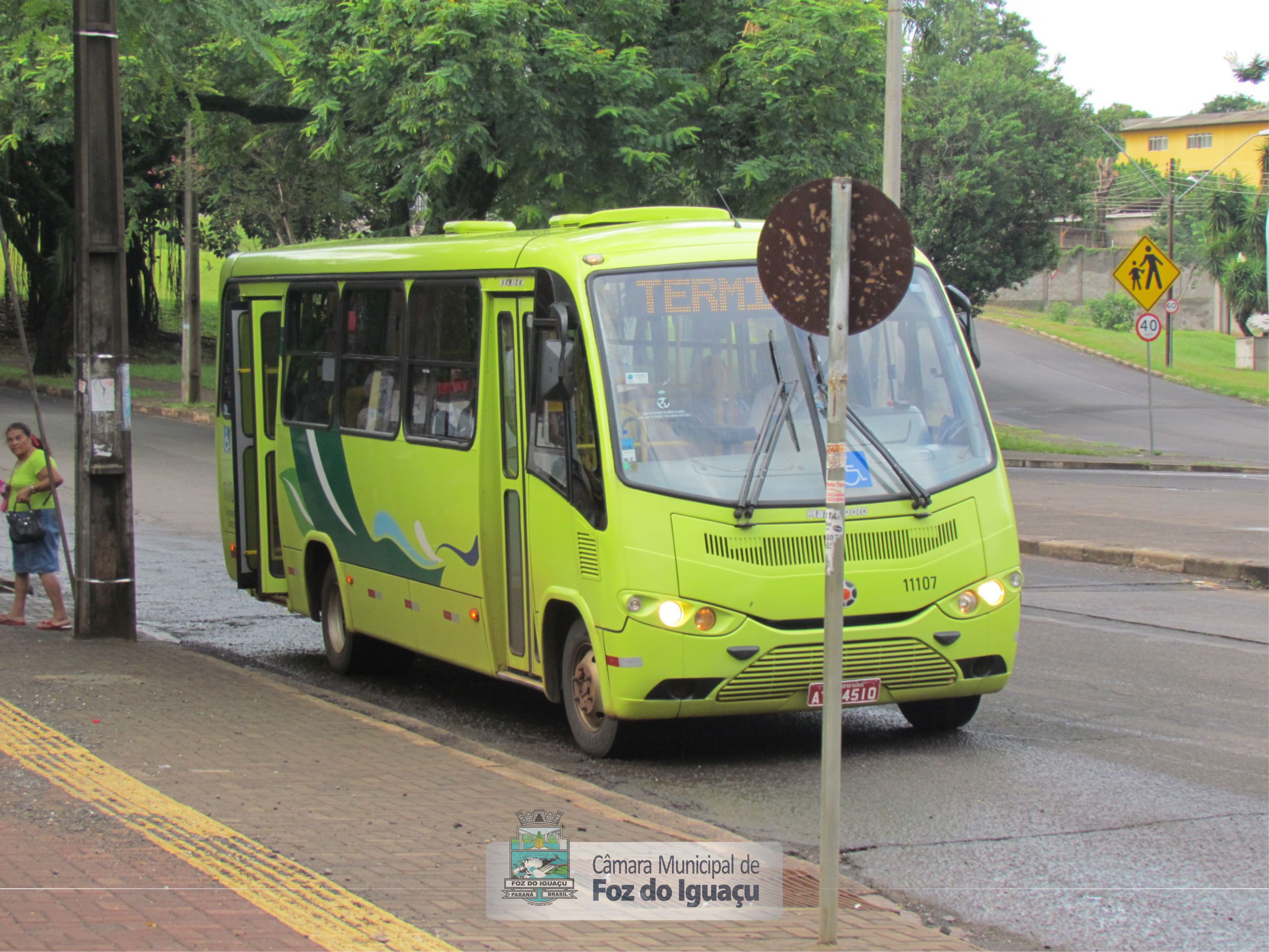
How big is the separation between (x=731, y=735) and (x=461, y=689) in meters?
2.42

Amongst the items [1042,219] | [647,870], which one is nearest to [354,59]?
[647,870]

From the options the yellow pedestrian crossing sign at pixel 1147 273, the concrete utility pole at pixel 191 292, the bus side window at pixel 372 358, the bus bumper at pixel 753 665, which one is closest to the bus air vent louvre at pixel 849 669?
the bus bumper at pixel 753 665

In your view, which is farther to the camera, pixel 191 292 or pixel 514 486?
pixel 191 292

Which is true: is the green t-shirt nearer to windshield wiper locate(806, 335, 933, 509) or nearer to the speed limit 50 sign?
windshield wiper locate(806, 335, 933, 509)

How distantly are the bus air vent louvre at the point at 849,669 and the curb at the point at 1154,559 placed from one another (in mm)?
7985

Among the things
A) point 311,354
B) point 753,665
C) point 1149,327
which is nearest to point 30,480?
point 311,354

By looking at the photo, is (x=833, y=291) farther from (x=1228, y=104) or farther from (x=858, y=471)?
(x=1228, y=104)

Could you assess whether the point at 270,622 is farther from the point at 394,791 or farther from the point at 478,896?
the point at 478,896

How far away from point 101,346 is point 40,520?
162 centimetres

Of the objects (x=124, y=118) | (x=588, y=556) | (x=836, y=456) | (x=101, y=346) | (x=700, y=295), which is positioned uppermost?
(x=124, y=118)

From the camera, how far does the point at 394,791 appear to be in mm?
6672

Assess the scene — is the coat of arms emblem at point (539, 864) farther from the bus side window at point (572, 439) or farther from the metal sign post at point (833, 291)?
the bus side window at point (572, 439)

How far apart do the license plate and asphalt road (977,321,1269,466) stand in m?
25.5

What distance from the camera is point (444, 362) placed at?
9188 millimetres
